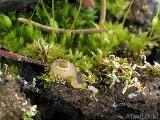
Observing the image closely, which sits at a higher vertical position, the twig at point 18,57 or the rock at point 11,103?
the twig at point 18,57

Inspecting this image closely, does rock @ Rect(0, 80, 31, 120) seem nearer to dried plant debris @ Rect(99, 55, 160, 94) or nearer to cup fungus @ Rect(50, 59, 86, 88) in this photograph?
cup fungus @ Rect(50, 59, 86, 88)

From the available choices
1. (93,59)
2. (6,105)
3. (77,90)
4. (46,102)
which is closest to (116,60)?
(93,59)

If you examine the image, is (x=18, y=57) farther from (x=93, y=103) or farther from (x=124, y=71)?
(x=124, y=71)

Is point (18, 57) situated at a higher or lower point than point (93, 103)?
higher

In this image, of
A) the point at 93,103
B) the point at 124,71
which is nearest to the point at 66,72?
the point at 93,103

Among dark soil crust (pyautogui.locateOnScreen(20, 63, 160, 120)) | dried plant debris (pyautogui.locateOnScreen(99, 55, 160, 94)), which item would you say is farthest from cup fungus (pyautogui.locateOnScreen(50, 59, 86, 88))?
dried plant debris (pyautogui.locateOnScreen(99, 55, 160, 94))

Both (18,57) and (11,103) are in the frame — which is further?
(18,57)

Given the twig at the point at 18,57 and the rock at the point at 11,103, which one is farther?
the twig at the point at 18,57

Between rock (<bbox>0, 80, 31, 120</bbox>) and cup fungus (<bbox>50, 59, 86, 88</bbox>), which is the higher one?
cup fungus (<bbox>50, 59, 86, 88</bbox>)

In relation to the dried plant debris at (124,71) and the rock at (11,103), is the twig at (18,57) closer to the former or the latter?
the rock at (11,103)

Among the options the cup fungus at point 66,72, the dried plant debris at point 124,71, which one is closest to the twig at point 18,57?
the cup fungus at point 66,72

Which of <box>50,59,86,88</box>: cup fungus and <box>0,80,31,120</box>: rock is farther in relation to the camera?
<box>50,59,86,88</box>: cup fungus
